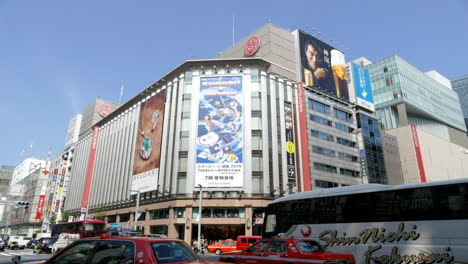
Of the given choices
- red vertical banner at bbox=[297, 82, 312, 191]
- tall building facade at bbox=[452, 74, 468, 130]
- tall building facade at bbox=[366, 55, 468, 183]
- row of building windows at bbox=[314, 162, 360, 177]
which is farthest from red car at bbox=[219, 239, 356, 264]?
tall building facade at bbox=[452, 74, 468, 130]

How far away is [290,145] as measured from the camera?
1816 inches

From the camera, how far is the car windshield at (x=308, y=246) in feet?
30.8

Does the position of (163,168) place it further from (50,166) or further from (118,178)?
(50,166)

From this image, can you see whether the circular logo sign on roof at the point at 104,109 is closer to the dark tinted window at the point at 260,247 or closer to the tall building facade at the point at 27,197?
the tall building facade at the point at 27,197

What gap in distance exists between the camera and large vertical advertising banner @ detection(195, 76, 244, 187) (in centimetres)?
4225

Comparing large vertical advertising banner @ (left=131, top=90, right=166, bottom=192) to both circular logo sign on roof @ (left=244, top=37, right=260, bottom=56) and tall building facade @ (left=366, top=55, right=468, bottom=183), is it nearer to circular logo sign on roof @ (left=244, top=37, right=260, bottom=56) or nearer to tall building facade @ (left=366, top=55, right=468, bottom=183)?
circular logo sign on roof @ (left=244, top=37, right=260, bottom=56)

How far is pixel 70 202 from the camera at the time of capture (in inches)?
2965

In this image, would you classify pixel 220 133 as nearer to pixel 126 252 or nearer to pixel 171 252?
pixel 171 252

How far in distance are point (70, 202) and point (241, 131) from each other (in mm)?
55198

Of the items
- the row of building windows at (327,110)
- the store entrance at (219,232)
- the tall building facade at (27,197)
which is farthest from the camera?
the tall building facade at (27,197)

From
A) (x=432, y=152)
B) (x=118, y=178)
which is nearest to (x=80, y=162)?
(x=118, y=178)

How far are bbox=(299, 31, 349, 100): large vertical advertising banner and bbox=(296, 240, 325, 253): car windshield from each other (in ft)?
157

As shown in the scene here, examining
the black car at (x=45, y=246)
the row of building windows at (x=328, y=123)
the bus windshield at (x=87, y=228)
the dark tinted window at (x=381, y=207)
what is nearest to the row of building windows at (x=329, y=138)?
the row of building windows at (x=328, y=123)

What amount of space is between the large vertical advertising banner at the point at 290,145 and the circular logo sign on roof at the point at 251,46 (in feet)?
47.1
